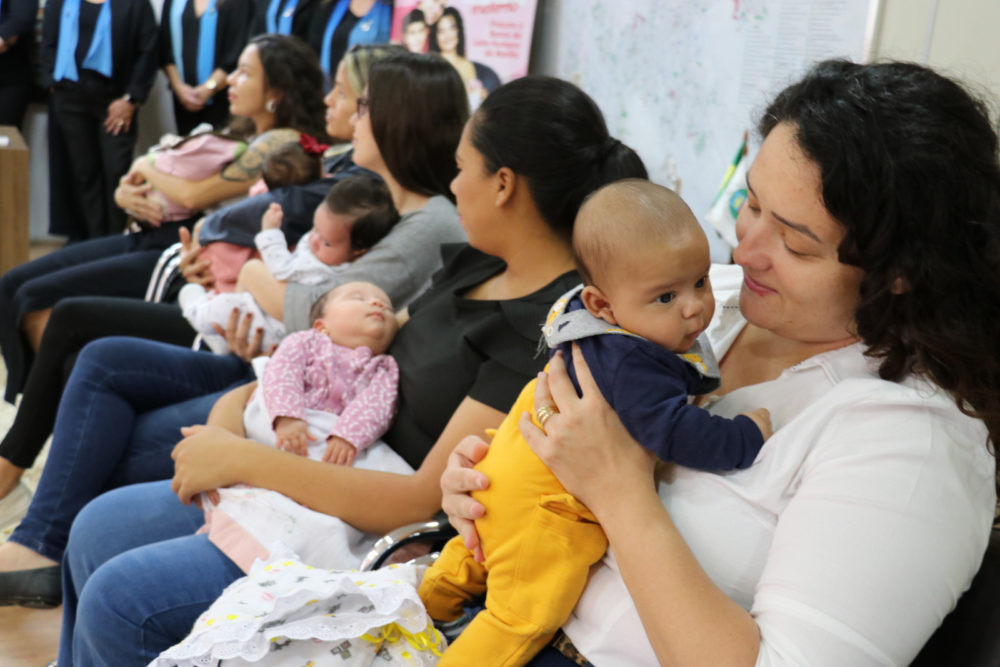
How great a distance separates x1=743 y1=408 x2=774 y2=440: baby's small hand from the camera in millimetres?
1193

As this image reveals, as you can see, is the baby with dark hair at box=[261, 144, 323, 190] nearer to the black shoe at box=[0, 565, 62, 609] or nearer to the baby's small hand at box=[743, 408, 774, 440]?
the black shoe at box=[0, 565, 62, 609]

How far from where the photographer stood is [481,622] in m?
1.26

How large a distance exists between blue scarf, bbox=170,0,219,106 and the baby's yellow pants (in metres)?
5.55

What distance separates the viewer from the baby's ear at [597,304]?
1.29m

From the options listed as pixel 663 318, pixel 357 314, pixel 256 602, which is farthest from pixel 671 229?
pixel 357 314

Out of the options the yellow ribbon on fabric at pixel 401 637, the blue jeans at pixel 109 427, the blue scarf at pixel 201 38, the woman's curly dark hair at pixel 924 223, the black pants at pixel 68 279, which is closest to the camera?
the woman's curly dark hair at pixel 924 223

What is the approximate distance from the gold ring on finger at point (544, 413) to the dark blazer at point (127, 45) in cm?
585

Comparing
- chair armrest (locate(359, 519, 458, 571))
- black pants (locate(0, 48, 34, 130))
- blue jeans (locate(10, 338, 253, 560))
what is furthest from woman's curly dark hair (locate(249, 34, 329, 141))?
black pants (locate(0, 48, 34, 130))

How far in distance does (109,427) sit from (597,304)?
1.47 metres

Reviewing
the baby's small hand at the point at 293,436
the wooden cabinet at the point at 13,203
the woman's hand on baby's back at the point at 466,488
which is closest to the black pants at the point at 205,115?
the wooden cabinet at the point at 13,203

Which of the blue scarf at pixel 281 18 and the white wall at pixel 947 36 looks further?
the blue scarf at pixel 281 18

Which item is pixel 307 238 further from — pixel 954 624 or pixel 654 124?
pixel 954 624

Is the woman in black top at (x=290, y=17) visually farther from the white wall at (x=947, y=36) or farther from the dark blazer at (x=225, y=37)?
the white wall at (x=947, y=36)

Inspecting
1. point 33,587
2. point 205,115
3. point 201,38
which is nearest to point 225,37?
point 201,38
